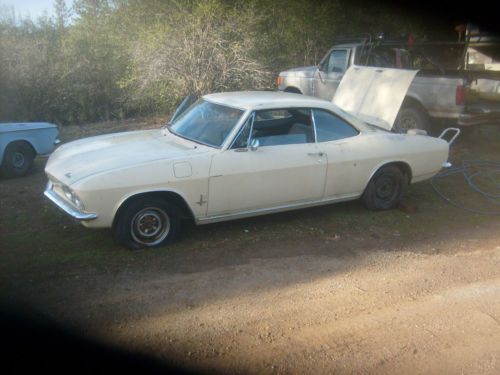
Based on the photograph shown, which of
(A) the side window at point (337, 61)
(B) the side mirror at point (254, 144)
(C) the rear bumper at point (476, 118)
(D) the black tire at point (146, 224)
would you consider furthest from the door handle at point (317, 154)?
(A) the side window at point (337, 61)

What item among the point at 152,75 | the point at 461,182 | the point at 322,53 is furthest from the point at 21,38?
the point at 461,182

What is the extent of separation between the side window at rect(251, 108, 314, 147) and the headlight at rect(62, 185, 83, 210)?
1.83 m

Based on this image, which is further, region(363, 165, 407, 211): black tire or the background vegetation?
the background vegetation

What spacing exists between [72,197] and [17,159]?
127 inches

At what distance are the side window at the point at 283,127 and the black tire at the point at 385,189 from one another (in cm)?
111

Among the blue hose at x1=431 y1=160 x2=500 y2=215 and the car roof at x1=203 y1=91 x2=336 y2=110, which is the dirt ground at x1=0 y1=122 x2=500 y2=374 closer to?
the blue hose at x1=431 y1=160 x2=500 y2=215

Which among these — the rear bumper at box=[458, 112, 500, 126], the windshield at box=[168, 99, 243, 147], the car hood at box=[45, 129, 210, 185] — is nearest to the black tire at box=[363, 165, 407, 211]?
the windshield at box=[168, 99, 243, 147]

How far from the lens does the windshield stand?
5438 mm

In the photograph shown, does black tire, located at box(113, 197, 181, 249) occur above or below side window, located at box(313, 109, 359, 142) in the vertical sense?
below

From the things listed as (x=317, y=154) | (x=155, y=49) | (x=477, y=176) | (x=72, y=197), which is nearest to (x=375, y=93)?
(x=317, y=154)

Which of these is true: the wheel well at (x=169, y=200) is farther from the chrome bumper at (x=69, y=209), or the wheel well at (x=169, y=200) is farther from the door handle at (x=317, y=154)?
the door handle at (x=317, y=154)

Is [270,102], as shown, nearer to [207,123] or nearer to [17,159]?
[207,123]

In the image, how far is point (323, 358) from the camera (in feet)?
11.5

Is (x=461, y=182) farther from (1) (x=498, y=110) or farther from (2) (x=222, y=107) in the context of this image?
(2) (x=222, y=107)
